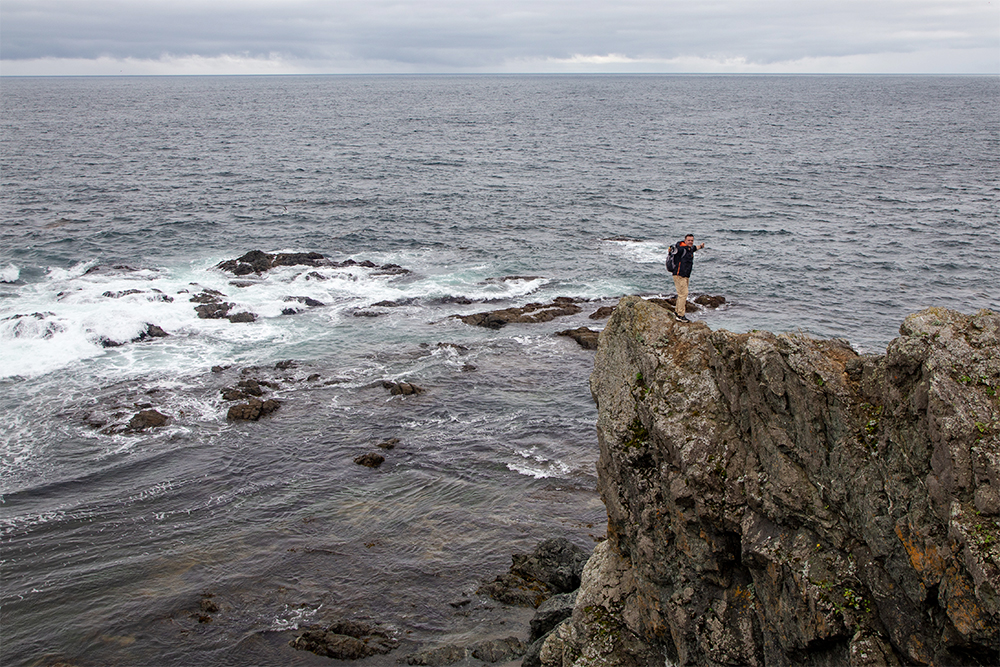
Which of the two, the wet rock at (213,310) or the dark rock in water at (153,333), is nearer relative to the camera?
the dark rock in water at (153,333)

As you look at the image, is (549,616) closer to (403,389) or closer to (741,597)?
(741,597)

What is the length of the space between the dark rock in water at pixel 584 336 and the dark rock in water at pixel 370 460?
14.0 metres

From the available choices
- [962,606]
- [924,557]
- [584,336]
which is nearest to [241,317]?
[584,336]

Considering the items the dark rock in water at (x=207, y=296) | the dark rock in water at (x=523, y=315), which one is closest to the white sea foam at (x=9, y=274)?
the dark rock in water at (x=207, y=296)

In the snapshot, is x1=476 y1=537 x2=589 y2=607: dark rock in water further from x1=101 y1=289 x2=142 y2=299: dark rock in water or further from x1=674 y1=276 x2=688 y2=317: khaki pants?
x1=101 y1=289 x2=142 y2=299: dark rock in water

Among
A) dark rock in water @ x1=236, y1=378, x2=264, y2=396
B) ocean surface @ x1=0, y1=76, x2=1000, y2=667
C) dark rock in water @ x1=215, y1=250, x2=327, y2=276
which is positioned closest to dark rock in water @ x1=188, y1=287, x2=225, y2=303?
ocean surface @ x1=0, y1=76, x2=1000, y2=667

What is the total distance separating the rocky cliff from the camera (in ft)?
30.5

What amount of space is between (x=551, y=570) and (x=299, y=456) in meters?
11.5

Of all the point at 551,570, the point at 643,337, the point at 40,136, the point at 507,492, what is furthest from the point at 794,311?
the point at 40,136

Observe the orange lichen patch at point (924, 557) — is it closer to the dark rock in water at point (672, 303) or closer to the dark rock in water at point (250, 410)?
the dark rock in water at point (250, 410)

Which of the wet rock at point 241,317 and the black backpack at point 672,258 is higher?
the black backpack at point 672,258

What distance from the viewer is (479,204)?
7506 centimetres

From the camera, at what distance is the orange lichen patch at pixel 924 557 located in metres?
9.29

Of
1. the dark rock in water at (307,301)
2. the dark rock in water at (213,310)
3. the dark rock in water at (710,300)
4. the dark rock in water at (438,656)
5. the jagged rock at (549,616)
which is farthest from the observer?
the dark rock in water at (307,301)
